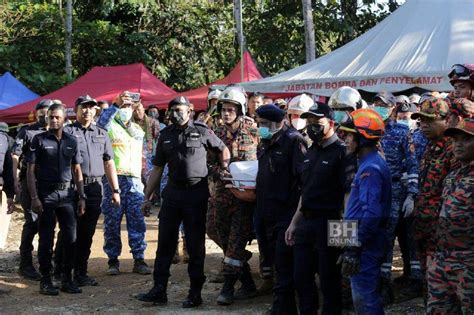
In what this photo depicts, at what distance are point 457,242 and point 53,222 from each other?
4922 mm

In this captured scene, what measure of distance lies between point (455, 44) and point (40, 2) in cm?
2100

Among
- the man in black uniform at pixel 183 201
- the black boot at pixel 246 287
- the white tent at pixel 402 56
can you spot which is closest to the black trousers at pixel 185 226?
the man in black uniform at pixel 183 201

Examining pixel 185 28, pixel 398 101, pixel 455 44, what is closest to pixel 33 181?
pixel 398 101

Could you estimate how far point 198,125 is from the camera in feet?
26.9

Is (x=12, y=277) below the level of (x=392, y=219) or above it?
below

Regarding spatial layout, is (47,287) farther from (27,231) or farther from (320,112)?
(320,112)

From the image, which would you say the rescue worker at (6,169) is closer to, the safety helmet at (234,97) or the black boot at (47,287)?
the black boot at (47,287)

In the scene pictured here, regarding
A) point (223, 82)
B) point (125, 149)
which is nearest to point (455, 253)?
point (125, 149)

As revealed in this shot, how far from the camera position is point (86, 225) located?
9.10 metres

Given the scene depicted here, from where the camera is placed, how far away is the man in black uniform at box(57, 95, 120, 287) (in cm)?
902

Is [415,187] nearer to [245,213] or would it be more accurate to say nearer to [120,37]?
[245,213]

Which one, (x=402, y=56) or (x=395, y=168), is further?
(x=402, y=56)

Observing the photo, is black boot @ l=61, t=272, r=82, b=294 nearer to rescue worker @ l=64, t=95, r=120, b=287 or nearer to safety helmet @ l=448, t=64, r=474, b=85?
rescue worker @ l=64, t=95, r=120, b=287

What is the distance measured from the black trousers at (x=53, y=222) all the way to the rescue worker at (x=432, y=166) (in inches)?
155
